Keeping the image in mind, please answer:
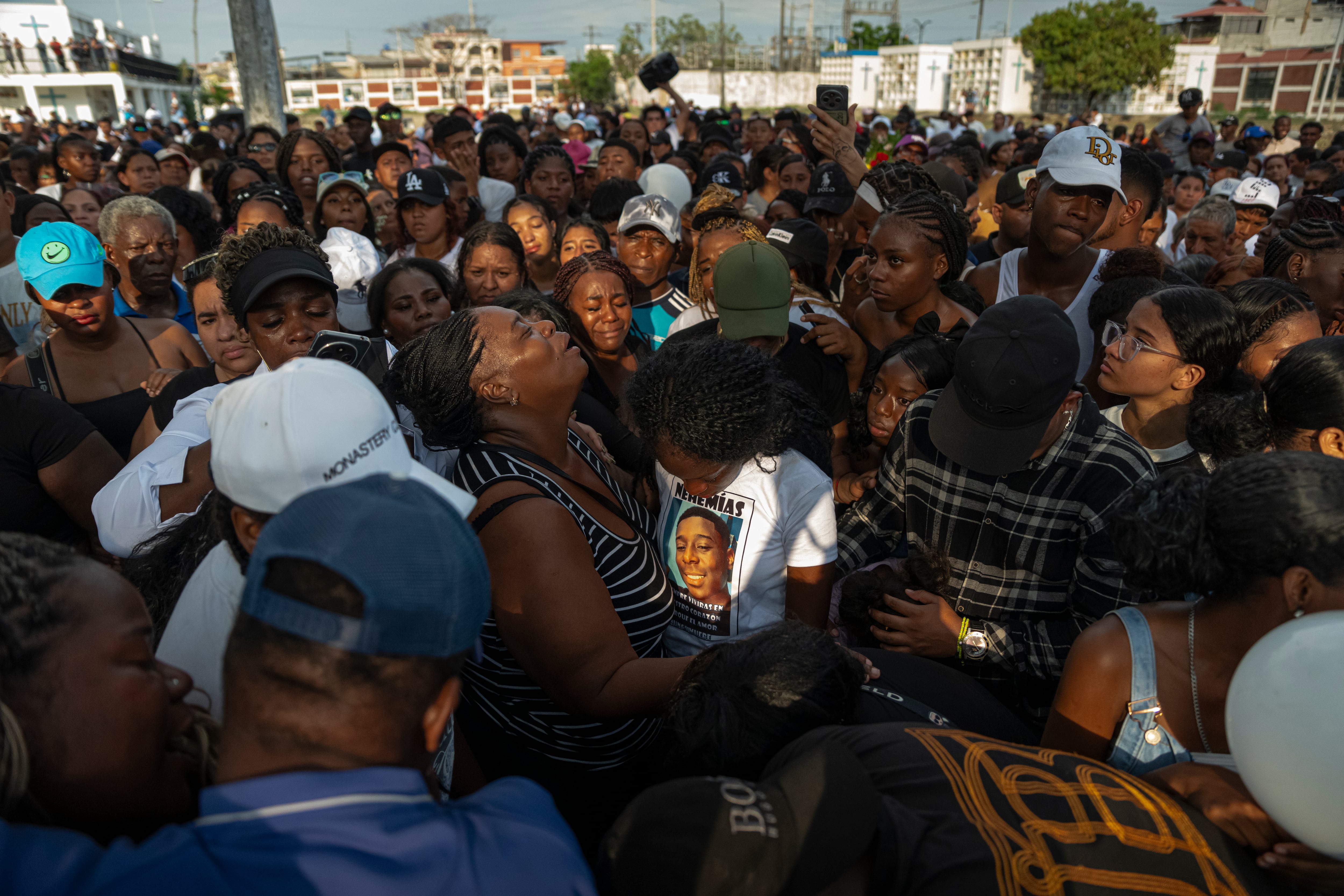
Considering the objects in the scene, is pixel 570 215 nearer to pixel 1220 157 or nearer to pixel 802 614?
pixel 802 614

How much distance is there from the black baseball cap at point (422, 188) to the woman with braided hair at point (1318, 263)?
4.93m

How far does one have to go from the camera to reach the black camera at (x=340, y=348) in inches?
99.3

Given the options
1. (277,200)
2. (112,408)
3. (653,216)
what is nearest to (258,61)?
(277,200)

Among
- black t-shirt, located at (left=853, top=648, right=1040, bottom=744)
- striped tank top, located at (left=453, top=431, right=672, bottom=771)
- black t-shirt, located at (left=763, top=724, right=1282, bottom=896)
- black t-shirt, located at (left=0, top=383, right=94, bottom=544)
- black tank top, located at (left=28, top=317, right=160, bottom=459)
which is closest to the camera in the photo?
black t-shirt, located at (left=763, top=724, right=1282, bottom=896)

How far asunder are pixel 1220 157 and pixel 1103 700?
9.98m

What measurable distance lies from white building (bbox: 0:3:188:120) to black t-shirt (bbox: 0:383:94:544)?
38.8m

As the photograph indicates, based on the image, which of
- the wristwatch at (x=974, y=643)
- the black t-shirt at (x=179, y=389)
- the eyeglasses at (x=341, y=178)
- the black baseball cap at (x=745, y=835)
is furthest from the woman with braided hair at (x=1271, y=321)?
the eyeglasses at (x=341, y=178)

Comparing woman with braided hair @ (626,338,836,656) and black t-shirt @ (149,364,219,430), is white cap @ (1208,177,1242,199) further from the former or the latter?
black t-shirt @ (149,364,219,430)

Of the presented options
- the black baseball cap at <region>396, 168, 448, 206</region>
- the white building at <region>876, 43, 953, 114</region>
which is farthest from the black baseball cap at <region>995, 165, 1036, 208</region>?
the white building at <region>876, 43, 953, 114</region>

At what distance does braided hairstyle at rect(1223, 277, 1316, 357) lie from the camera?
291cm

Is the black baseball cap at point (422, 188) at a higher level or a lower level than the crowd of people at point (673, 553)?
higher

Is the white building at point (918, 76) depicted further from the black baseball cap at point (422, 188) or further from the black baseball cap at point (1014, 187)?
the black baseball cap at point (422, 188)

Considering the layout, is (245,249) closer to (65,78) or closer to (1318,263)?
(1318,263)

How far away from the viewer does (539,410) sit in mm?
2156
